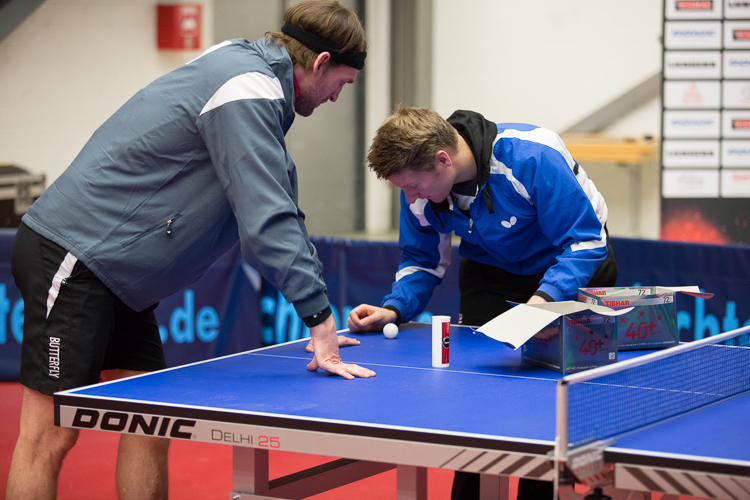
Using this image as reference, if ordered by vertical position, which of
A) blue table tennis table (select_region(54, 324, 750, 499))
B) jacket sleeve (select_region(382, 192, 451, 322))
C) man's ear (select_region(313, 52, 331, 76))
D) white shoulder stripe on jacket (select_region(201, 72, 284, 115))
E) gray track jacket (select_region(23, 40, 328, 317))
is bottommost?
blue table tennis table (select_region(54, 324, 750, 499))

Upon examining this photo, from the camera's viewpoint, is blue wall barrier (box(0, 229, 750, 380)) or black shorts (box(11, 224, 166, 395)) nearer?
black shorts (box(11, 224, 166, 395))

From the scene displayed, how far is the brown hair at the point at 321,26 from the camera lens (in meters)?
2.33

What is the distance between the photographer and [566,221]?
104 inches

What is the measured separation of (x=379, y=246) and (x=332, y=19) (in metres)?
3.09

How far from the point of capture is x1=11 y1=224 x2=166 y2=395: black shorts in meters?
2.19

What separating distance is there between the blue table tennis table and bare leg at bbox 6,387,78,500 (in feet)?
0.68

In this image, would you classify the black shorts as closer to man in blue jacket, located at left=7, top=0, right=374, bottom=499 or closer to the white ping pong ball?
man in blue jacket, located at left=7, top=0, right=374, bottom=499

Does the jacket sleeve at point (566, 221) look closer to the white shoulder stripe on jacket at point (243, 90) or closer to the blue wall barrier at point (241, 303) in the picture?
the white shoulder stripe on jacket at point (243, 90)

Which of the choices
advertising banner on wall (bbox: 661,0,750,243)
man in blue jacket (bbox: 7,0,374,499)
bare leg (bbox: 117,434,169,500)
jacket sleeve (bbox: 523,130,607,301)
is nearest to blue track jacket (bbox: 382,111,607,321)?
jacket sleeve (bbox: 523,130,607,301)

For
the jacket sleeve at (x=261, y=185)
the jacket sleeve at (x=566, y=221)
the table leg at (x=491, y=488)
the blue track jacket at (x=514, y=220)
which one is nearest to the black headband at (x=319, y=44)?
the jacket sleeve at (x=261, y=185)

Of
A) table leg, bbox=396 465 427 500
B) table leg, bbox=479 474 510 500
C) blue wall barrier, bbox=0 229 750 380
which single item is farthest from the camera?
blue wall barrier, bbox=0 229 750 380

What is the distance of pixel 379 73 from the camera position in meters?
9.27

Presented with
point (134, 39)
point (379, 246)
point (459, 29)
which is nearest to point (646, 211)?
point (459, 29)

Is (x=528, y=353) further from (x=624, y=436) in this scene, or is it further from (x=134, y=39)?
(x=134, y=39)
